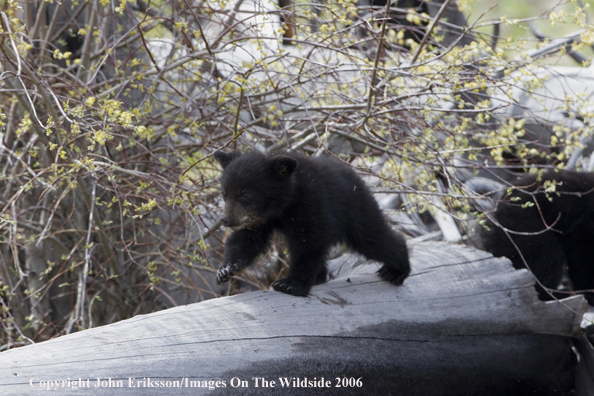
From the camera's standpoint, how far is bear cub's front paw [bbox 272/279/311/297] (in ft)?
12.2

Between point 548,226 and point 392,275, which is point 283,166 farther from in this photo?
point 548,226

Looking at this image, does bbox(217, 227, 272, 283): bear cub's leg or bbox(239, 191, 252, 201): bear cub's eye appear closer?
bbox(239, 191, 252, 201): bear cub's eye

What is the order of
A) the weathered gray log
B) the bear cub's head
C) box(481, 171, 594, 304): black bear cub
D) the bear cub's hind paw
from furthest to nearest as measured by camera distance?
box(481, 171, 594, 304): black bear cub, the bear cub's hind paw, the bear cub's head, the weathered gray log

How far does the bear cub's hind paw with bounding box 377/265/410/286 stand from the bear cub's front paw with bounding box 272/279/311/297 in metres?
0.70

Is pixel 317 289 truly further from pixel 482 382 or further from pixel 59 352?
pixel 59 352

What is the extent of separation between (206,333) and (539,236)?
13.1ft

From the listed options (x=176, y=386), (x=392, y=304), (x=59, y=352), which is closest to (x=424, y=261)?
(x=392, y=304)

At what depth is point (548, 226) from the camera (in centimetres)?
582

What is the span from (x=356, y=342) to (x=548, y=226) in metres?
3.22

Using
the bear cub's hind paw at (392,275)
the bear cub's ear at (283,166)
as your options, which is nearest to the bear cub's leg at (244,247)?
the bear cub's ear at (283,166)

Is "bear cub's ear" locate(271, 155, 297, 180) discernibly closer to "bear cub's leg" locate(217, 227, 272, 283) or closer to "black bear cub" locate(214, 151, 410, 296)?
"black bear cub" locate(214, 151, 410, 296)

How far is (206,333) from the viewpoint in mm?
3086

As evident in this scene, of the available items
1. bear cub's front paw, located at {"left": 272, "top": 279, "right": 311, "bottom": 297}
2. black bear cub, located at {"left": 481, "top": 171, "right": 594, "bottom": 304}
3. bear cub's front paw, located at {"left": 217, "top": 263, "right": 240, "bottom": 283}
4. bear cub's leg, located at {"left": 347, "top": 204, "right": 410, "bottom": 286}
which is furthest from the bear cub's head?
black bear cub, located at {"left": 481, "top": 171, "right": 594, "bottom": 304}

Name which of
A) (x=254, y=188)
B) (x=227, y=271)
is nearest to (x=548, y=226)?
(x=254, y=188)
